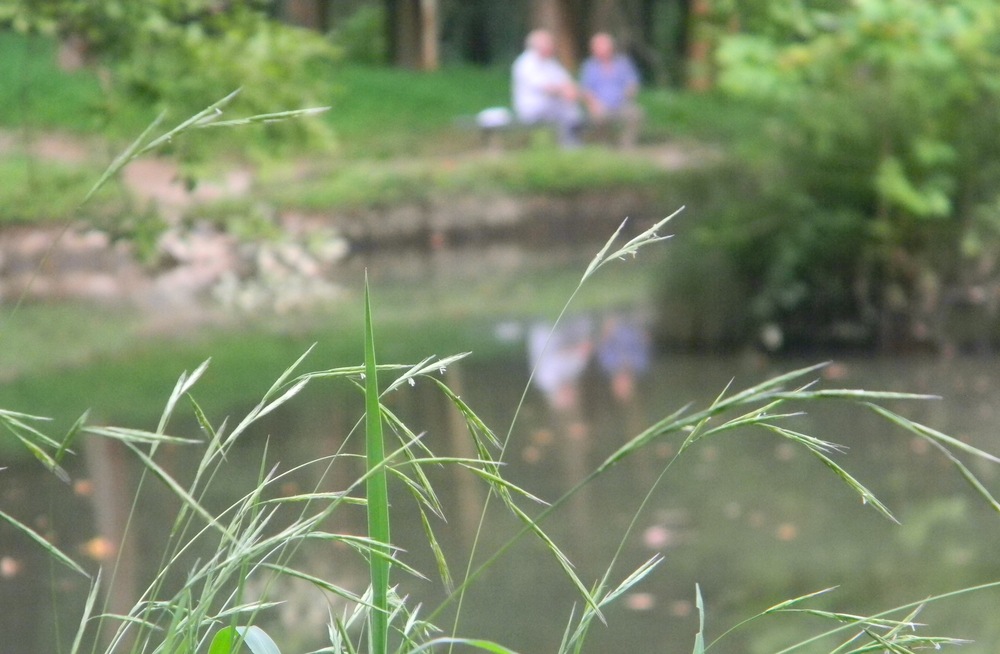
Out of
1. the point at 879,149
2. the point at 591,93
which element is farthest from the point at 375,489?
the point at 591,93

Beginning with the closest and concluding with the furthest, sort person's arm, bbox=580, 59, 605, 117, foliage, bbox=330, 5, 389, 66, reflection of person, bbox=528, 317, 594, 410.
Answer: reflection of person, bbox=528, 317, 594, 410
person's arm, bbox=580, 59, 605, 117
foliage, bbox=330, 5, 389, 66

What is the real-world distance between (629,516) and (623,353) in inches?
152

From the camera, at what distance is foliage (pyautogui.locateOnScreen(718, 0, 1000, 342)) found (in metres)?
7.49

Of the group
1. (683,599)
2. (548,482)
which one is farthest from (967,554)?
(548,482)

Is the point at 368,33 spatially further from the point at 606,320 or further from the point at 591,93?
A: the point at 606,320

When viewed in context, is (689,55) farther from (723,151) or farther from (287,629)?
(287,629)

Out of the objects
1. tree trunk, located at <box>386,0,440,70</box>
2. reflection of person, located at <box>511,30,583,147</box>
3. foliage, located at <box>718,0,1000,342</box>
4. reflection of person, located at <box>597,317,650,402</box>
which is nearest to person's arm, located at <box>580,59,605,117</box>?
reflection of person, located at <box>511,30,583,147</box>

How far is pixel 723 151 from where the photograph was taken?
28.8ft

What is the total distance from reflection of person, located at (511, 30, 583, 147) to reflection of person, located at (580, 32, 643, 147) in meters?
0.35

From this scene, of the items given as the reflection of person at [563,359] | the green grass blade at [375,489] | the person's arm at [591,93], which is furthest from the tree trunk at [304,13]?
the green grass blade at [375,489]

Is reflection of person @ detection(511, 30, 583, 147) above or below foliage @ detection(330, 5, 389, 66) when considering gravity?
above

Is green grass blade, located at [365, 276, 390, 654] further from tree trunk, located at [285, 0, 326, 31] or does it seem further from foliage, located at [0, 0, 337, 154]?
tree trunk, located at [285, 0, 326, 31]

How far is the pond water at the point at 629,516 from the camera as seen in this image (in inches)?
170

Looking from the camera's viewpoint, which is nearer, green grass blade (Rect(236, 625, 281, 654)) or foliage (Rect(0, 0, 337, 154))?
green grass blade (Rect(236, 625, 281, 654))
